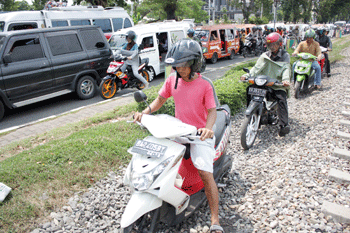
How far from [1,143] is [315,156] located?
5527 mm

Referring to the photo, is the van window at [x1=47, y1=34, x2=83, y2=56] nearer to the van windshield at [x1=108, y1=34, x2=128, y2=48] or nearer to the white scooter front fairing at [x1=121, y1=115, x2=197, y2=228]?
the van windshield at [x1=108, y1=34, x2=128, y2=48]

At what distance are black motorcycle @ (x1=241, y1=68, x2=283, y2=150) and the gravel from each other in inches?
10.2

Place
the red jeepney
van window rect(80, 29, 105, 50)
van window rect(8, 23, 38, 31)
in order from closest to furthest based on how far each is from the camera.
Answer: van window rect(80, 29, 105, 50) < van window rect(8, 23, 38, 31) < the red jeepney

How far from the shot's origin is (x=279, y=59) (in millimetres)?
5035

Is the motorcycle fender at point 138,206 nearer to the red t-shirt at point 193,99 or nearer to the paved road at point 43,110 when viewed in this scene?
the red t-shirt at point 193,99

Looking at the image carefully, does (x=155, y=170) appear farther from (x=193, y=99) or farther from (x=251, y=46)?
(x=251, y=46)

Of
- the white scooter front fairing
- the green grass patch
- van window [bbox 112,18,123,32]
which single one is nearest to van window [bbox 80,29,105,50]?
the green grass patch

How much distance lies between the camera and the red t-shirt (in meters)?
2.73

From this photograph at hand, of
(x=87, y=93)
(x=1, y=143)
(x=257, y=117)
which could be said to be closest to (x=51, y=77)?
(x=87, y=93)

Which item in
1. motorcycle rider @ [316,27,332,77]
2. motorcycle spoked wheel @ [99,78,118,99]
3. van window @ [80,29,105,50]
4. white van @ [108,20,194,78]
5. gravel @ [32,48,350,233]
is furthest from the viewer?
white van @ [108,20,194,78]

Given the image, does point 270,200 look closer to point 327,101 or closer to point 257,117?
point 257,117

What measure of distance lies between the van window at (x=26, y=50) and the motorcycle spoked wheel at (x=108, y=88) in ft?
5.71

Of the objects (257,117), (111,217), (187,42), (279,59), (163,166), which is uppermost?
(187,42)

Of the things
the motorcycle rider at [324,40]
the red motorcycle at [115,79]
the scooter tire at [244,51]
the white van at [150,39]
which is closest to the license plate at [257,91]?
the red motorcycle at [115,79]
